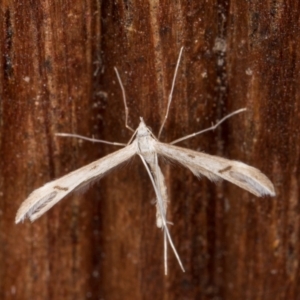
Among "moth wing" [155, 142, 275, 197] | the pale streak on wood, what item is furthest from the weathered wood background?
"moth wing" [155, 142, 275, 197]

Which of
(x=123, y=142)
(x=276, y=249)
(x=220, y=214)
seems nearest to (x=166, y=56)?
(x=123, y=142)

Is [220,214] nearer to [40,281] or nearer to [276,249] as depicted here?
[276,249]

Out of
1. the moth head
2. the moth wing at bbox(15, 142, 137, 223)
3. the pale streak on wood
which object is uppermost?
the pale streak on wood

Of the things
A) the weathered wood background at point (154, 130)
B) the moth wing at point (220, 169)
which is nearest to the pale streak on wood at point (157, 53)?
the weathered wood background at point (154, 130)

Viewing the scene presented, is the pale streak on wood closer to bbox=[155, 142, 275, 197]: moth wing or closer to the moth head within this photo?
the moth head

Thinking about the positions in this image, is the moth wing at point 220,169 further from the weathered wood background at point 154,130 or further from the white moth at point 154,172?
the weathered wood background at point 154,130

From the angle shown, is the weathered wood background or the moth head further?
the moth head

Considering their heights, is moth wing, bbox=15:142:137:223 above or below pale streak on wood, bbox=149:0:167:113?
below
